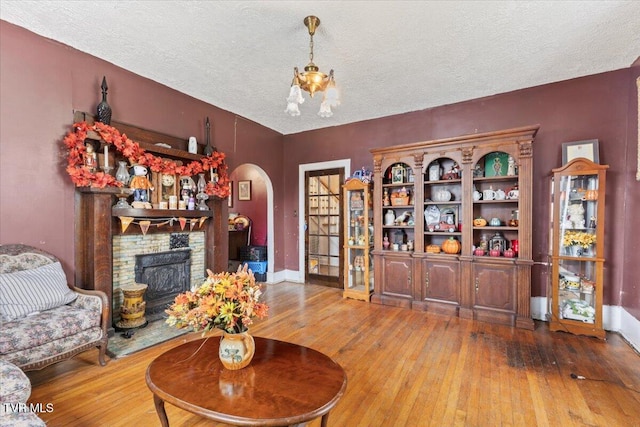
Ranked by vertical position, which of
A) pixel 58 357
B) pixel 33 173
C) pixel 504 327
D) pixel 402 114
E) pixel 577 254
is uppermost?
pixel 402 114

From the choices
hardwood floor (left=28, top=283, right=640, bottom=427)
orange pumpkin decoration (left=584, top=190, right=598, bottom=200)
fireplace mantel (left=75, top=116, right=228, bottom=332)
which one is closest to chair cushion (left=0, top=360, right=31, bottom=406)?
hardwood floor (left=28, top=283, right=640, bottom=427)

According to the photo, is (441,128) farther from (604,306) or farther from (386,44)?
(604,306)

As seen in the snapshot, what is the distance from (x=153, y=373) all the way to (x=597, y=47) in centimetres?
465

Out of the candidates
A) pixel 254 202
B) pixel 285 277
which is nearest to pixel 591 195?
pixel 285 277

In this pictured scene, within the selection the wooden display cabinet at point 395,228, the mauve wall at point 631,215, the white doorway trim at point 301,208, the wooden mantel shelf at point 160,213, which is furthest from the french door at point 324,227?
the mauve wall at point 631,215

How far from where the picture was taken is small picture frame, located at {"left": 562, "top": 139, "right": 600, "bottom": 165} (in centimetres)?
345

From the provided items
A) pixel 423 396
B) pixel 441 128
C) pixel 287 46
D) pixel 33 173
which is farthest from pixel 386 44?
pixel 33 173

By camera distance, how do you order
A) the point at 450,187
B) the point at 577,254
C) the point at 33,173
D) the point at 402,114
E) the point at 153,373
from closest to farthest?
the point at 153,373, the point at 33,173, the point at 577,254, the point at 450,187, the point at 402,114

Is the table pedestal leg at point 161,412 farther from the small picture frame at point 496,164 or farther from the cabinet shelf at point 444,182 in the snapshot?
the small picture frame at point 496,164

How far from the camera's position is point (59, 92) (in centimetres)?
295

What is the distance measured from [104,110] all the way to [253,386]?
320 cm

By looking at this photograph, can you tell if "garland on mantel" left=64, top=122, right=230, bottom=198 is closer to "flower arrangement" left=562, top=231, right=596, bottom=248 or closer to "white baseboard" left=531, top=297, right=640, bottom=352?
"flower arrangement" left=562, top=231, right=596, bottom=248

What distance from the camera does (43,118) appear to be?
9.32ft

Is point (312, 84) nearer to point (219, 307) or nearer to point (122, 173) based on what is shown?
point (219, 307)
